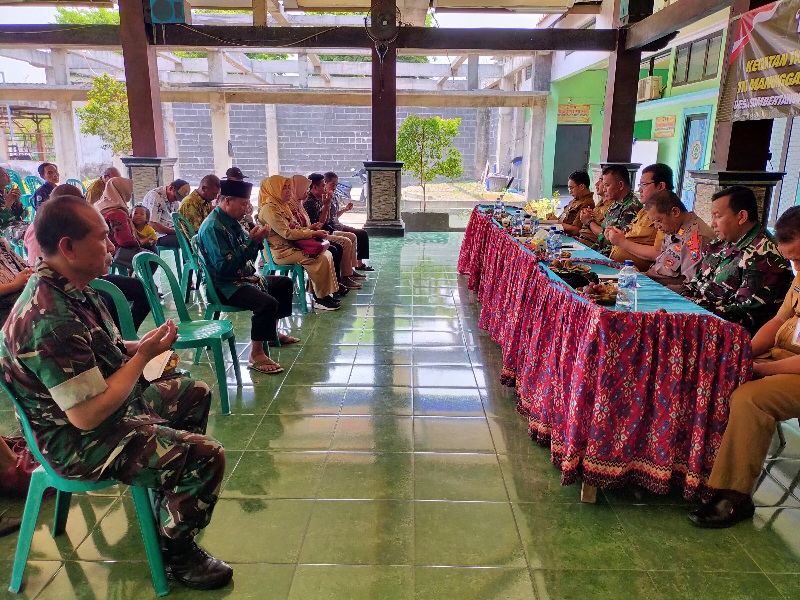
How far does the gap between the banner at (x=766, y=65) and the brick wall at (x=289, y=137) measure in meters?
11.4

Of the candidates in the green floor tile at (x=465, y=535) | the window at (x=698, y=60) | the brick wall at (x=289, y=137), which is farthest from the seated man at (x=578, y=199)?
the brick wall at (x=289, y=137)

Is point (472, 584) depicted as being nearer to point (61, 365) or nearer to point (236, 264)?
point (61, 365)

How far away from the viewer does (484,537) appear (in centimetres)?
221

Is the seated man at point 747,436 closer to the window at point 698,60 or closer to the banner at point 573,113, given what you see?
the window at point 698,60

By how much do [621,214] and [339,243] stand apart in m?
2.65

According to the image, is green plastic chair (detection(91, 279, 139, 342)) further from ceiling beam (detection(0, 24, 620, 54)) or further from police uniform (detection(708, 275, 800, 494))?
ceiling beam (detection(0, 24, 620, 54))

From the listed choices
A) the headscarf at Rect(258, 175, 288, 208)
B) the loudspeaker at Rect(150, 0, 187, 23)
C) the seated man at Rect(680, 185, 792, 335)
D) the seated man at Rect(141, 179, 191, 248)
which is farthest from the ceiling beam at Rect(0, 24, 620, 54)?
the seated man at Rect(680, 185, 792, 335)

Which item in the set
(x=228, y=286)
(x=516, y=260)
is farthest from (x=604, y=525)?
(x=228, y=286)

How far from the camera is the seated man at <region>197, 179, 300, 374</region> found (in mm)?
3662

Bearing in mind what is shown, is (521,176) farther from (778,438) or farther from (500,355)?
(778,438)

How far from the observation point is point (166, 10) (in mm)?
7836

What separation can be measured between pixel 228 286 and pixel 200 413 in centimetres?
157

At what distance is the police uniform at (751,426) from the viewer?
2225 mm

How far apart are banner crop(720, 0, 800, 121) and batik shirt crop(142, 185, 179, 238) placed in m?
5.22
